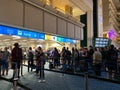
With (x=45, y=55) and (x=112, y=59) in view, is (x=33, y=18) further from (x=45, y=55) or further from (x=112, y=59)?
(x=112, y=59)

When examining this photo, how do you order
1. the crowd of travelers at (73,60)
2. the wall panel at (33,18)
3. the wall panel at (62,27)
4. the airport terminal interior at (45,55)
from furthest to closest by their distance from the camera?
the wall panel at (62,27) < the wall panel at (33,18) < the crowd of travelers at (73,60) < the airport terminal interior at (45,55)

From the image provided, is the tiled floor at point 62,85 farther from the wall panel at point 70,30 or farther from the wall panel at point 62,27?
the wall panel at point 70,30

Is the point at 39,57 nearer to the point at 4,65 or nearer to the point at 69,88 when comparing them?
the point at 4,65

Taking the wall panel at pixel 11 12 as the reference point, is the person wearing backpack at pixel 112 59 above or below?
below

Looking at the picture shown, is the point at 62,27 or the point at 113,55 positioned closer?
the point at 113,55

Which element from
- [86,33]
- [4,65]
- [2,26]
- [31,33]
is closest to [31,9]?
[31,33]

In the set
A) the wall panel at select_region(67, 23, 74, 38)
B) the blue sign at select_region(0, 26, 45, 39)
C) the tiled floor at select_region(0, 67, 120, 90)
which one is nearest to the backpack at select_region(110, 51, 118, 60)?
the tiled floor at select_region(0, 67, 120, 90)

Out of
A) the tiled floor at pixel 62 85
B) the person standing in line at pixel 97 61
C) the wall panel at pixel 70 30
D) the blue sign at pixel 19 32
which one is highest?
the wall panel at pixel 70 30

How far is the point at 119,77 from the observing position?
976 centimetres

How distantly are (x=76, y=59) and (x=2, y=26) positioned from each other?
5.56 meters

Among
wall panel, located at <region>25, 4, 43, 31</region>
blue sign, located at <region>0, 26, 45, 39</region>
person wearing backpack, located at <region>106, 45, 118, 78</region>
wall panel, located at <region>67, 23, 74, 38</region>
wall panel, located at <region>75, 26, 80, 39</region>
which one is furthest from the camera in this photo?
wall panel, located at <region>75, 26, 80, 39</region>

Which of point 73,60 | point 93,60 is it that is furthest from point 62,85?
point 73,60

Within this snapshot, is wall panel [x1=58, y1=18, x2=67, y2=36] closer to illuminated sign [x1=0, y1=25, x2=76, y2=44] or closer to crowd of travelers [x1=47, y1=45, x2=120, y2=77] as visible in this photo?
illuminated sign [x1=0, y1=25, x2=76, y2=44]

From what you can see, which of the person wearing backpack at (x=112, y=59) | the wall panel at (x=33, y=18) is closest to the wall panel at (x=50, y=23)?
the wall panel at (x=33, y=18)
